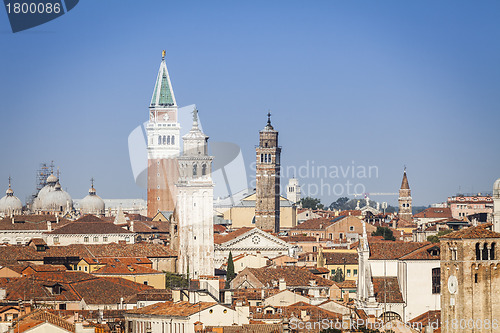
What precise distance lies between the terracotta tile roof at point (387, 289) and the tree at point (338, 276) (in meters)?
19.3

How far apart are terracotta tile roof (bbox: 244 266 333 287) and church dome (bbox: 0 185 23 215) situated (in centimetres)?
7673

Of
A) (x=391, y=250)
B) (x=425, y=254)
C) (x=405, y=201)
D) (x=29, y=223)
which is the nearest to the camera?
(x=425, y=254)

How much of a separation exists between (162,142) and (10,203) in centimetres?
2099

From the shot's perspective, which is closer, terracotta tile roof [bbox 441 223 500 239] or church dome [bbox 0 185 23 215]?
terracotta tile roof [bbox 441 223 500 239]

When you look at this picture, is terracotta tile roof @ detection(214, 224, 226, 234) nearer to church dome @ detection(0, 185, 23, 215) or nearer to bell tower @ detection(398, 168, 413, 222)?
bell tower @ detection(398, 168, 413, 222)

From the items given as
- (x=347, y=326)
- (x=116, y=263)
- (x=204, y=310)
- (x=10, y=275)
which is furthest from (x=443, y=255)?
(x=116, y=263)

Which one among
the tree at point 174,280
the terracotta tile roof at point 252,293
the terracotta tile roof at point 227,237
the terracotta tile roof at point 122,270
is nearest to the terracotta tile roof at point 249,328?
the terracotta tile roof at point 252,293

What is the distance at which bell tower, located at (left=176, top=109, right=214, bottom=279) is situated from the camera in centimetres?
7862

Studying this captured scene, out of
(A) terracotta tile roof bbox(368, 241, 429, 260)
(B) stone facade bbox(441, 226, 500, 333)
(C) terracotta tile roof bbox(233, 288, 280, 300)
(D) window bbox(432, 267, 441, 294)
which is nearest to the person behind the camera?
(B) stone facade bbox(441, 226, 500, 333)

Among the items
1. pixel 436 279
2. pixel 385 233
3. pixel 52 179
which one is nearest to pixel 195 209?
pixel 385 233

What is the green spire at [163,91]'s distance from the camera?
420 feet

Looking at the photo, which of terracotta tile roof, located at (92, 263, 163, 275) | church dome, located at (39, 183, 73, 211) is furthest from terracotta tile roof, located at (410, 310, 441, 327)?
church dome, located at (39, 183, 73, 211)

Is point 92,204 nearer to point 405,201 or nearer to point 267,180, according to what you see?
point 405,201

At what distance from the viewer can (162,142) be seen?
5039 inches
